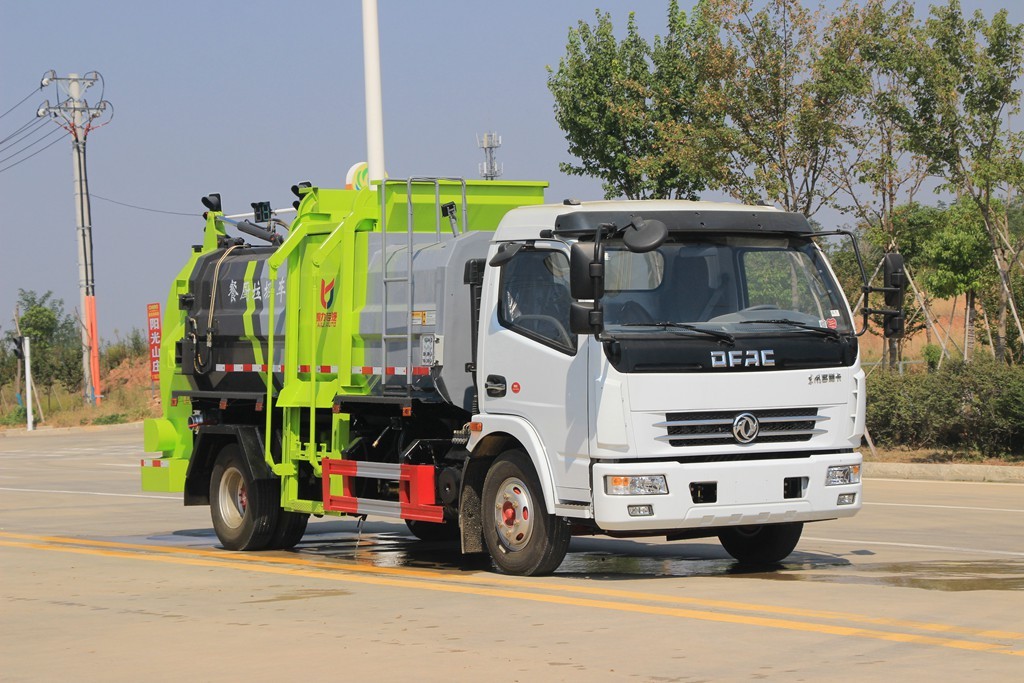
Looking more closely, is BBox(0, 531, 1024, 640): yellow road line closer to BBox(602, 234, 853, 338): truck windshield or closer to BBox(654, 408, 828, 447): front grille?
BBox(654, 408, 828, 447): front grille

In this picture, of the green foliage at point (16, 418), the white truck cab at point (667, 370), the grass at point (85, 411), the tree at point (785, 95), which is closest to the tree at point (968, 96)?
the tree at point (785, 95)

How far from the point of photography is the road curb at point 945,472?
20.7 meters

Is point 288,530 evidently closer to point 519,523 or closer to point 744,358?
point 519,523

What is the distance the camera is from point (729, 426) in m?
10.8

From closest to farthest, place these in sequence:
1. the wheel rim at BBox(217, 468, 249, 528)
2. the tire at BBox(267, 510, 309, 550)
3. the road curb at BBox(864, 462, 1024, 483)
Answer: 1. the tire at BBox(267, 510, 309, 550)
2. the wheel rim at BBox(217, 468, 249, 528)
3. the road curb at BBox(864, 462, 1024, 483)

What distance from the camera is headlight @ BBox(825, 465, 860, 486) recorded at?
11125 mm

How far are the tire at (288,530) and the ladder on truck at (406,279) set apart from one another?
7.22ft

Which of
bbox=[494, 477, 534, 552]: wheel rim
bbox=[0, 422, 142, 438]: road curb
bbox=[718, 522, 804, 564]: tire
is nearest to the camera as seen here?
bbox=[494, 477, 534, 552]: wheel rim

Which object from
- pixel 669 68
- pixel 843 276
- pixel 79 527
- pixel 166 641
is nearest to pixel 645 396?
pixel 166 641

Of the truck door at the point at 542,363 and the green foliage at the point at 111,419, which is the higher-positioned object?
the truck door at the point at 542,363

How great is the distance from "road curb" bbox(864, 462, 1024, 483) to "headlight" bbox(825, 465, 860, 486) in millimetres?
10082

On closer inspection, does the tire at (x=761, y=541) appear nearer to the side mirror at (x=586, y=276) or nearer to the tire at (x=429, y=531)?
the side mirror at (x=586, y=276)

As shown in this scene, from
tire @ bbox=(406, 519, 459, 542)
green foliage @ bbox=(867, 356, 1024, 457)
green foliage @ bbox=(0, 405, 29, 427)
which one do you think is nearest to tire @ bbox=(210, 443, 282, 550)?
tire @ bbox=(406, 519, 459, 542)

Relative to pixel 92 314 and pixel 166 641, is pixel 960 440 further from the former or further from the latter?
pixel 92 314
